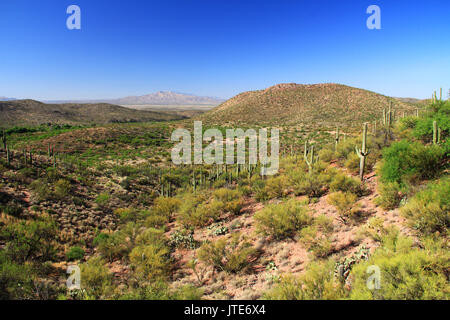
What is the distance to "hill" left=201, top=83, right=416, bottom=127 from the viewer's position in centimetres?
5261

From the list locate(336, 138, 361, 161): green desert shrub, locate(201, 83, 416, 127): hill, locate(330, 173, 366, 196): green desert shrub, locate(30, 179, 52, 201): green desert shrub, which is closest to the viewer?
locate(330, 173, 366, 196): green desert shrub

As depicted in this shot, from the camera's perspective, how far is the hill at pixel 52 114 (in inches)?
2593

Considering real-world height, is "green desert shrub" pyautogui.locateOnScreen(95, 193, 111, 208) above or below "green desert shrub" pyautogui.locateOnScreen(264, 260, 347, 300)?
below

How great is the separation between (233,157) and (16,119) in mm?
76774

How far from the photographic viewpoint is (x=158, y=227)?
10969 millimetres

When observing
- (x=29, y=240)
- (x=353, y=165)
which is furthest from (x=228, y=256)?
(x=353, y=165)

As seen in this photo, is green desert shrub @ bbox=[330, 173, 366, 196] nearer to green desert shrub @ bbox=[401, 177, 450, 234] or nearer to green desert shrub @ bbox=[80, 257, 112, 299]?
green desert shrub @ bbox=[401, 177, 450, 234]

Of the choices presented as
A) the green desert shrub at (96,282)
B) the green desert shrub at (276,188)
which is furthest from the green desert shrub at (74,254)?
the green desert shrub at (276,188)

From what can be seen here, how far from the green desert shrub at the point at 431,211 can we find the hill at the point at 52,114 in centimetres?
8340

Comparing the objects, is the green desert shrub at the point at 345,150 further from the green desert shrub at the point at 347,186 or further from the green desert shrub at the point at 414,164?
the green desert shrub at the point at 414,164

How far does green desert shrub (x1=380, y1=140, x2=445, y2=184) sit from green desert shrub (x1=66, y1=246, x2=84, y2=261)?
12808 mm

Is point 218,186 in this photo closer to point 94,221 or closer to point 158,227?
point 158,227

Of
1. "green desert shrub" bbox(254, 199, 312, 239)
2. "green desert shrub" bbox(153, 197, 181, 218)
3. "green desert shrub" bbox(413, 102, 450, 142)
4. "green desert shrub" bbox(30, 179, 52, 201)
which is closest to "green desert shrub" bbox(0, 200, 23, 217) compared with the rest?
"green desert shrub" bbox(30, 179, 52, 201)

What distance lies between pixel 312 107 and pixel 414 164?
61.9m
